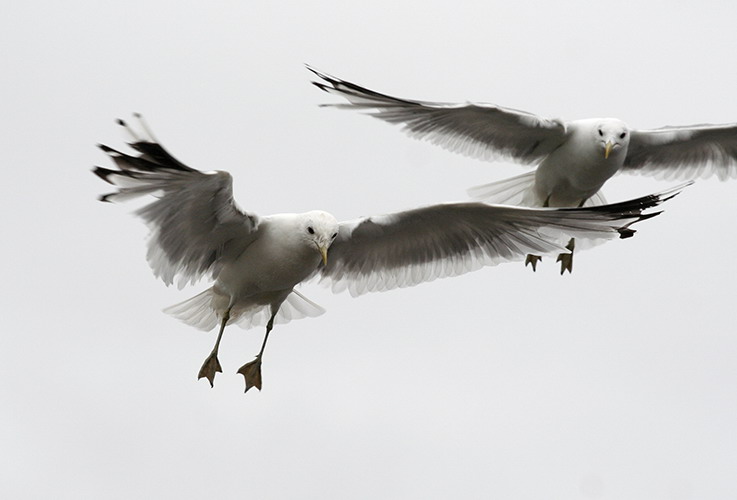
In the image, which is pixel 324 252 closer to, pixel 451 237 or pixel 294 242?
pixel 294 242

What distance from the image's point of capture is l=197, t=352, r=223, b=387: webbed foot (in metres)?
11.3

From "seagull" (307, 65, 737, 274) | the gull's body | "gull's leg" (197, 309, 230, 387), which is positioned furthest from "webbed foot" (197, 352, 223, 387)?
the gull's body

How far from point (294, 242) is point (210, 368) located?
1267 mm

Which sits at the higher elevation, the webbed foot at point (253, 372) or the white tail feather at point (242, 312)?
the white tail feather at point (242, 312)

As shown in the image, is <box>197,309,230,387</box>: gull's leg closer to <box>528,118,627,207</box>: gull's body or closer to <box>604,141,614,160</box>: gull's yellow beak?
<box>528,118,627,207</box>: gull's body

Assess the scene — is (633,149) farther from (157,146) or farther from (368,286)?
(157,146)

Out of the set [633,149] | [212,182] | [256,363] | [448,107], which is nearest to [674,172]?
[633,149]

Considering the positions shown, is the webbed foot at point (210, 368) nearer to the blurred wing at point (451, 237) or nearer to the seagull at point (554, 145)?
the blurred wing at point (451, 237)

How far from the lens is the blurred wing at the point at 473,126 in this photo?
40.8 ft

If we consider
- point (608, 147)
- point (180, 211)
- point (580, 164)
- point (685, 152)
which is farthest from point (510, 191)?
point (180, 211)

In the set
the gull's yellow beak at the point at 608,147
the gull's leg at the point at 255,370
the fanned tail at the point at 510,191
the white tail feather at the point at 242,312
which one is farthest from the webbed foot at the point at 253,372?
the gull's yellow beak at the point at 608,147

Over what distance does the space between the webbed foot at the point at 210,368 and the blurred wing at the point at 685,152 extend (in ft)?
13.3

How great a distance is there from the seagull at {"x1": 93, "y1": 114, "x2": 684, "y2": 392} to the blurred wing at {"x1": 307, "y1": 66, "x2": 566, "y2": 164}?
1.22m

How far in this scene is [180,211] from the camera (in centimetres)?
1032
